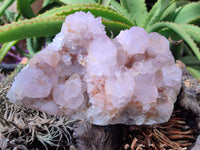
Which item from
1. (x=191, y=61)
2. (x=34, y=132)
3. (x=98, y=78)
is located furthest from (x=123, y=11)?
(x=34, y=132)

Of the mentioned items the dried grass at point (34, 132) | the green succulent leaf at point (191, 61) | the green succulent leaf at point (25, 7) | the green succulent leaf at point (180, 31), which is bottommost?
the green succulent leaf at point (191, 61)

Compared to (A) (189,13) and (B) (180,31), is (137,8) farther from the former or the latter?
(B) (180,31)

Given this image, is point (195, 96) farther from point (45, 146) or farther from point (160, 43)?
point (45, 146)

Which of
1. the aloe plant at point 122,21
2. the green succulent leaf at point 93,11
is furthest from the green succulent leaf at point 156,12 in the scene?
the green succulent leaf at point 93,11

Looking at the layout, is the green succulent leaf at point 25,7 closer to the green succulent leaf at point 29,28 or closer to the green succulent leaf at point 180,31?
the green succulent leaf at point 29,28

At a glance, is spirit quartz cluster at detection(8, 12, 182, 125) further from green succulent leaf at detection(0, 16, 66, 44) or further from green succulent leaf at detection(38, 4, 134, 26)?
green succulent leaf at detection(38, 4, 134, 26)

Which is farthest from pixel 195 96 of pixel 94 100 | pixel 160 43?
pixel 94 100

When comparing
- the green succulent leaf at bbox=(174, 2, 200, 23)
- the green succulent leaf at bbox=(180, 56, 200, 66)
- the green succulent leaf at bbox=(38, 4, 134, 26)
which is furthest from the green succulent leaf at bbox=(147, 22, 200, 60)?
the green succulent leaf at bbox=(180, 56, 200, 66)
